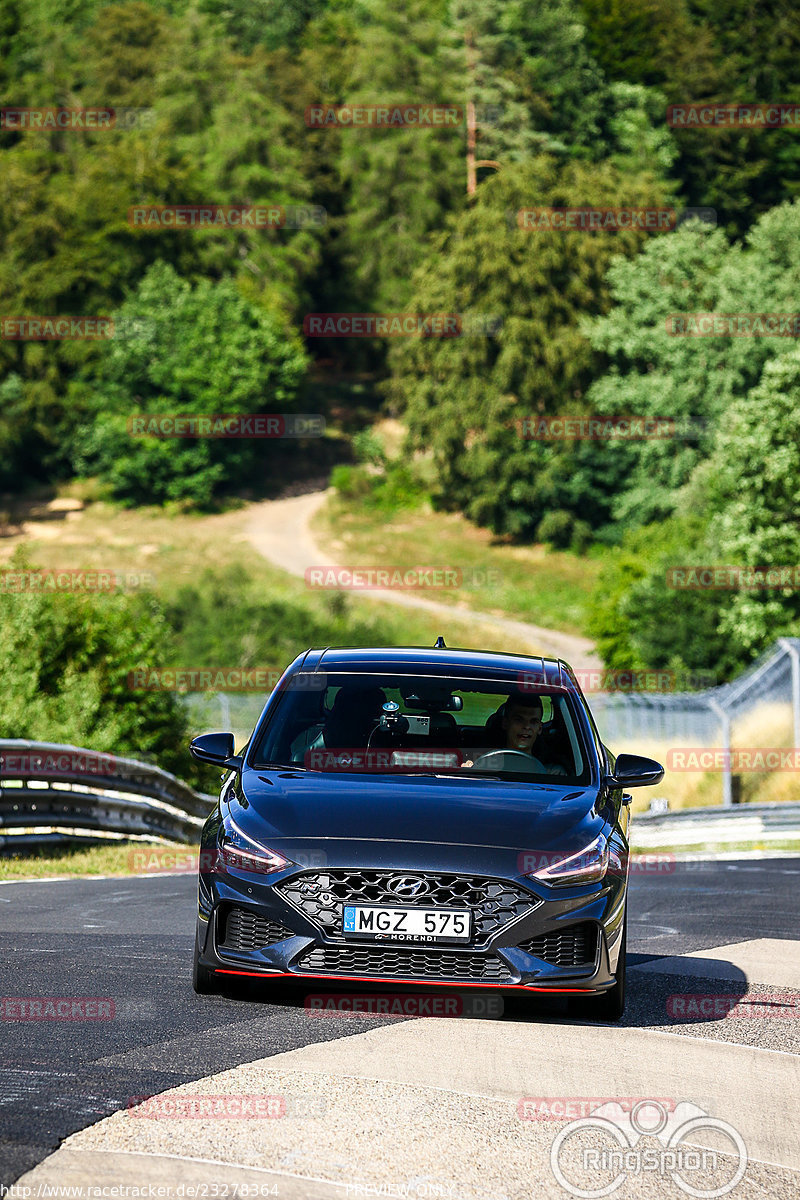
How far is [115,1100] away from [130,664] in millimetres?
27136

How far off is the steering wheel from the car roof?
0.46m

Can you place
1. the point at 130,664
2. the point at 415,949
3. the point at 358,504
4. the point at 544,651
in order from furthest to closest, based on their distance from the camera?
the point at 358,504 → the point at 544,651 → the point at 130,664 → the point at 415,949

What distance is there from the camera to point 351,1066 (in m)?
6.04

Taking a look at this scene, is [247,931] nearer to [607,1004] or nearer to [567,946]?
[567,946]

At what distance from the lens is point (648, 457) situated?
232 ft

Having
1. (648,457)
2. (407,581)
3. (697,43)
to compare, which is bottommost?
(407,581)

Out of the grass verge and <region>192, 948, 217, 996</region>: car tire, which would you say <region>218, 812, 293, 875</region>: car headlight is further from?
the grass verge

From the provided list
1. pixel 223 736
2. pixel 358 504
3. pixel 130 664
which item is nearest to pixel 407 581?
pixel 358 504

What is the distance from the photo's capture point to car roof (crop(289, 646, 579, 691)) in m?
8.09

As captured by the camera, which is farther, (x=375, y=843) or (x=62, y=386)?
(x=62, y=386)

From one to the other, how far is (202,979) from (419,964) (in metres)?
1.12

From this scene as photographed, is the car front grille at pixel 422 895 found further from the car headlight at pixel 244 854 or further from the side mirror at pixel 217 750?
the side mirror at pixel 217 750

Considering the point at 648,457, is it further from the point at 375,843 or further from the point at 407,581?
the point at 375,843

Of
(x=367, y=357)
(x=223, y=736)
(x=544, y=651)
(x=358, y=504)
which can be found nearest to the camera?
(x=223, y=736)
